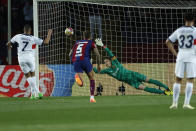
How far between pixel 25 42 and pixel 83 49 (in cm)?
206

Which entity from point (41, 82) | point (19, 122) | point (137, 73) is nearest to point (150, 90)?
point (137, 73)

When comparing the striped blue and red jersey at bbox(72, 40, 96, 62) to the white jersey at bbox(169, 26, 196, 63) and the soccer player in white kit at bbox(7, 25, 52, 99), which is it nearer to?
the soccer player in white kit at bbox(7, 25, 52, 99)

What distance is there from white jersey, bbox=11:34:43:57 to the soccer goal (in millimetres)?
1621

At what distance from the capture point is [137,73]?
53.6 feet

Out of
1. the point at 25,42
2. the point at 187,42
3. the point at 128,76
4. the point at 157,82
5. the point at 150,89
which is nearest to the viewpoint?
the point at 187,42

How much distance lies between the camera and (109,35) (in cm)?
1847

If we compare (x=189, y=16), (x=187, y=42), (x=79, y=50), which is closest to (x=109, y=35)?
(x=79, y=50)

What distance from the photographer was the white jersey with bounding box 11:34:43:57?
43.9ft

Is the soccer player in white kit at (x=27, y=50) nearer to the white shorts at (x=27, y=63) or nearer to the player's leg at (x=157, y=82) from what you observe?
the white shorts at (x=27, y=63)

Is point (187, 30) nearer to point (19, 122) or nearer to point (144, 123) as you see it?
point (144, 123)

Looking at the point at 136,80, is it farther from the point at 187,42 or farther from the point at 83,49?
the point at 187,42

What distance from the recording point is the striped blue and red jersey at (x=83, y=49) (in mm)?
12008

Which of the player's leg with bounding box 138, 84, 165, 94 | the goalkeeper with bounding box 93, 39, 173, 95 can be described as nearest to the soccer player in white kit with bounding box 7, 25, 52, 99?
the goalkeeper with bounding box 93, 39, 173, 95

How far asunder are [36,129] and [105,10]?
13.7 meters
